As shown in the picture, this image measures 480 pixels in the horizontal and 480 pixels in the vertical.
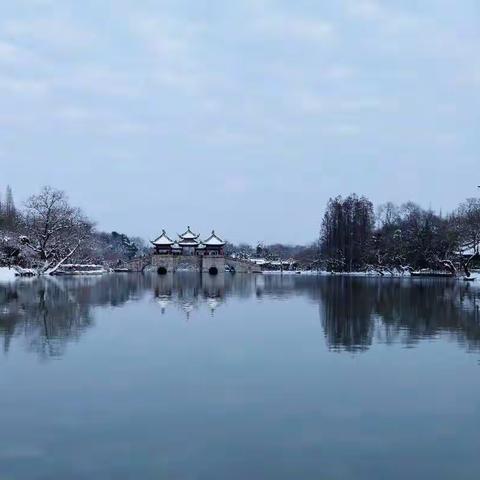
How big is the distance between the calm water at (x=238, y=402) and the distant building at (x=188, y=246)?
8227 cm

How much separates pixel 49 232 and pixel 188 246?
133 ft

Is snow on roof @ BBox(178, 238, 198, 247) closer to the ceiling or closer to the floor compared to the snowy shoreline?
closer to the ceiling

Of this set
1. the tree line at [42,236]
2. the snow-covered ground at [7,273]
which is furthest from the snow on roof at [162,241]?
the snow-covered ground at [7,273]

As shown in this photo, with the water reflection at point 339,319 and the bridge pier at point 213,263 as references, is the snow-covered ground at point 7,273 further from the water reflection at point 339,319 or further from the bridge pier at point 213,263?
the bridge pier at point 213,263

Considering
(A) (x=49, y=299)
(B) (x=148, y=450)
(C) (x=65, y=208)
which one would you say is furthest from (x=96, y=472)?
(C) (x=65, y=208)

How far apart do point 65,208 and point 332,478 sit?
223 ft

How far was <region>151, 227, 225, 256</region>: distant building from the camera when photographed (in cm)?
10056

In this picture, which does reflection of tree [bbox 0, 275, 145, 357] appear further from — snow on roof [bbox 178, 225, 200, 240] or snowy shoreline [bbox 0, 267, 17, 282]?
snow on roof [bbox 178, 225, 200, 240]

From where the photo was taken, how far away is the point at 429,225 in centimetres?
7881

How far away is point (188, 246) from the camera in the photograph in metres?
105

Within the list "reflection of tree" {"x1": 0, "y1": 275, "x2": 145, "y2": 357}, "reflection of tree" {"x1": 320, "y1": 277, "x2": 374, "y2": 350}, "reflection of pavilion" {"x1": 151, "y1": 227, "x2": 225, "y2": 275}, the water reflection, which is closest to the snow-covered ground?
the water reflection

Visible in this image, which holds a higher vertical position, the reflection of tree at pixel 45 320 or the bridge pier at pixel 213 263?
the bridge pier at pixel 213 263

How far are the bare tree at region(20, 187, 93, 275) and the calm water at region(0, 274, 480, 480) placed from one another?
50000mm

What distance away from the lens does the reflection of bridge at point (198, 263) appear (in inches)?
3893
